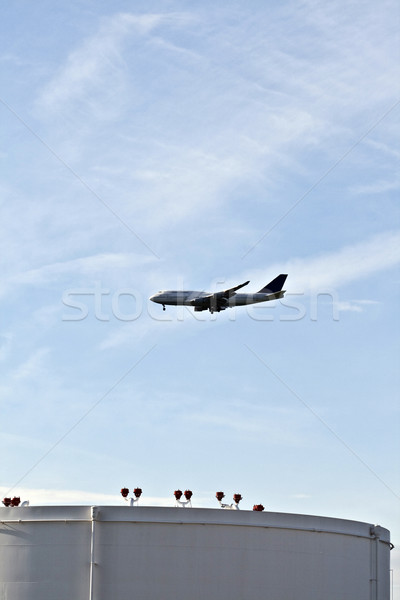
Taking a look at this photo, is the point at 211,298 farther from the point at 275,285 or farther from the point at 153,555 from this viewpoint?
the point at 153,555

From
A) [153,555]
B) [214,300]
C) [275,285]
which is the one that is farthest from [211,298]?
[153,555]

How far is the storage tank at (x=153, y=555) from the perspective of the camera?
170ft

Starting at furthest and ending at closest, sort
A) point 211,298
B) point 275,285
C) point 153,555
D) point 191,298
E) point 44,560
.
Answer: point 275,285
point 191,298
point 211,298
point 44,560
point 153,555

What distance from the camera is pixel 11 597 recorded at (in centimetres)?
5247

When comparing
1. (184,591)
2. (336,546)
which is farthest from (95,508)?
(336,546)

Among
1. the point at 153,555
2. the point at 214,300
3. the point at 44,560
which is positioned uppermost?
the point at 214,300

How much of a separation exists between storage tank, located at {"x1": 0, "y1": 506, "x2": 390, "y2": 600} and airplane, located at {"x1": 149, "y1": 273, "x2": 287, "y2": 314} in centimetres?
5067

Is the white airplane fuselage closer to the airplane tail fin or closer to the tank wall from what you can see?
the airplane tail fin

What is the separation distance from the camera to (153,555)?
171ft

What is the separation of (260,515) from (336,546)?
607 centimetres

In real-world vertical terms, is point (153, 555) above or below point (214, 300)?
below

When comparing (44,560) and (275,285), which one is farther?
(275,285)

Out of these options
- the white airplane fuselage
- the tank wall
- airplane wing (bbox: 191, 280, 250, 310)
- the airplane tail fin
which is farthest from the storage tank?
the airplane tail fin

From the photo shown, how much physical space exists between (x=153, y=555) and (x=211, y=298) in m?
53.2
